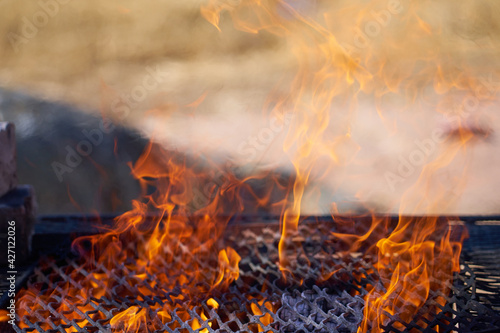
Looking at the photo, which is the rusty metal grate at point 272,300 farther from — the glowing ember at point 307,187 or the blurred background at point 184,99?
the blurred background at point 184,99

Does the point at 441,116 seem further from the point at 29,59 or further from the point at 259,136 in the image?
the point at 29,59

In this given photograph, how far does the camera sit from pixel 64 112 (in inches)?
152

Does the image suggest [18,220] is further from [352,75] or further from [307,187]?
[352,75]

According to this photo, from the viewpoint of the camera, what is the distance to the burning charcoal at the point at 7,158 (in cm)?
254

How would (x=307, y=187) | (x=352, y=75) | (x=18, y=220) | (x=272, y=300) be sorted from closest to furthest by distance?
(x=272, y=300), (x=18, y=220), (x=352, y=75), (x=307, y=187)

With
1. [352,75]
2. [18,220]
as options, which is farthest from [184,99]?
[18,220]

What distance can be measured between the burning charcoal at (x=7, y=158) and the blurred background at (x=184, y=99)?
4.08 feet

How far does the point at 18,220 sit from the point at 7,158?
422 mm

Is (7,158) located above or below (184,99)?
below

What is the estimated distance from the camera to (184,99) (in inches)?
153

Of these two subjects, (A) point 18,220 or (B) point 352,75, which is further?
(B) point 352,75

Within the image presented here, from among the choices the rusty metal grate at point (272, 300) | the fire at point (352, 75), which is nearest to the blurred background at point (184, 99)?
the fire at point (352, 75)

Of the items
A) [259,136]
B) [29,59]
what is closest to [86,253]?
[259,136]

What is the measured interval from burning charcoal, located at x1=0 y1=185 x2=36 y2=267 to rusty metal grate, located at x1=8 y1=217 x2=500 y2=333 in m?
0.21
